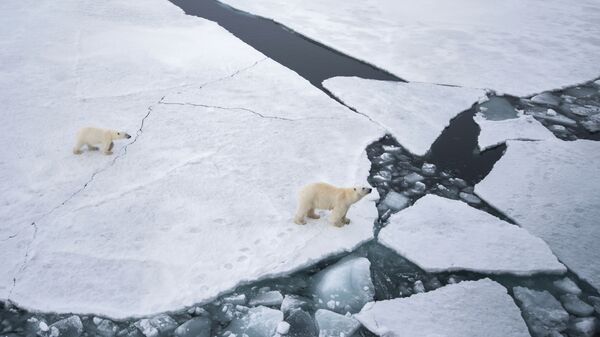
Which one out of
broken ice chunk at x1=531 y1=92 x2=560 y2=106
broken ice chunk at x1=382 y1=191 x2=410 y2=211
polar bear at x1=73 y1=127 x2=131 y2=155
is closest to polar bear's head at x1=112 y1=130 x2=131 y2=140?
polar bear at x1=73 y1=127 x2=131 y2=155

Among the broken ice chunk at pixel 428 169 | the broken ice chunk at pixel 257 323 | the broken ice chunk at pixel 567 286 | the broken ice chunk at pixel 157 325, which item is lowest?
the broken ice chunk at pixel 157 325

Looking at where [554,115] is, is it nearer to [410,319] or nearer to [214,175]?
[410,319]

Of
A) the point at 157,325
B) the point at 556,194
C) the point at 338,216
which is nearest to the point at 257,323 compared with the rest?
the point at 157,325

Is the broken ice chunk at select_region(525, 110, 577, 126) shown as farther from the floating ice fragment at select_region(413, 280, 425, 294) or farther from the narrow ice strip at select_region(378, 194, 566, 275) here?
the floating ice fragment at select_region(413, 280, 425, 294)

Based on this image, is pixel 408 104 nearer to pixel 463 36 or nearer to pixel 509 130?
pixel 509 130

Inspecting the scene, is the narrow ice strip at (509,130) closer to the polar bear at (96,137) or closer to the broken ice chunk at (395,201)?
the broken ice chunk at (395,201)

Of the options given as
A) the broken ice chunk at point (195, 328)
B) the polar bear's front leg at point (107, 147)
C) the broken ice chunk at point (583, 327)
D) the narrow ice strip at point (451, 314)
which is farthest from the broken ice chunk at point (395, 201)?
the polar bear's front leg at point (107, 147)
